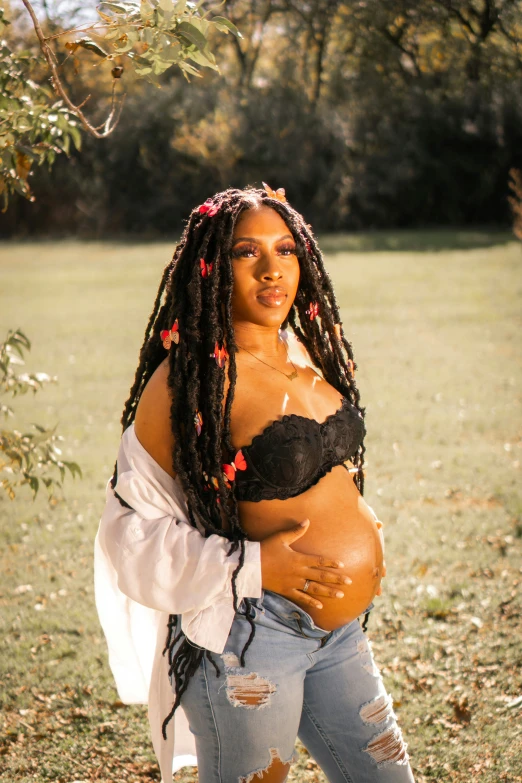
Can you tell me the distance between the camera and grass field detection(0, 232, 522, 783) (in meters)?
3.85

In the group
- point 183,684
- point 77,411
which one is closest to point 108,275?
point 77,411

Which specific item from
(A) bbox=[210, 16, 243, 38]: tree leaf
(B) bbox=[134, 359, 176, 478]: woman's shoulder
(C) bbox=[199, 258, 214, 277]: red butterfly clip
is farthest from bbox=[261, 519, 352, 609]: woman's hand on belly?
(A) bbox=[210, 16, 243, 38]: tree leaf

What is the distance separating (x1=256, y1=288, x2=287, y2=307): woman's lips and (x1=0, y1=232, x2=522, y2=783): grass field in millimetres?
2239

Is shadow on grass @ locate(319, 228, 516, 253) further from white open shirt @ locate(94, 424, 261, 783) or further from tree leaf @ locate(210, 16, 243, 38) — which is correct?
white open shirt @ locate(94, 424, 261, 783)

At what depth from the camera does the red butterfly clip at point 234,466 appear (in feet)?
8.02

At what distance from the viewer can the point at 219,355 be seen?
8.23 ft

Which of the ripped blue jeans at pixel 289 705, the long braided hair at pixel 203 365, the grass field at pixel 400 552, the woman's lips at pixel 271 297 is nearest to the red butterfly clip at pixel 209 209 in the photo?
the long braided hair at pixel 203 365

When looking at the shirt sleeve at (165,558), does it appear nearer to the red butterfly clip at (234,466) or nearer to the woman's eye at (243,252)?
the red butterfly clip at (234,466)

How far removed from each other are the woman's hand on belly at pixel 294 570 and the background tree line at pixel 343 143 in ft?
74.8

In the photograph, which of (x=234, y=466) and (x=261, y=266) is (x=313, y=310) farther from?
(x=234, y=466)

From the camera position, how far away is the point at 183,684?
7.75 ft

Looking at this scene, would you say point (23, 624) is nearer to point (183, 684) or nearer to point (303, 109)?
point (183, 684)

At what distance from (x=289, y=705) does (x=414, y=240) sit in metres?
23.0

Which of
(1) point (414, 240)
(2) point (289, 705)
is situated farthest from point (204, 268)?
(1) point (414, 240)
